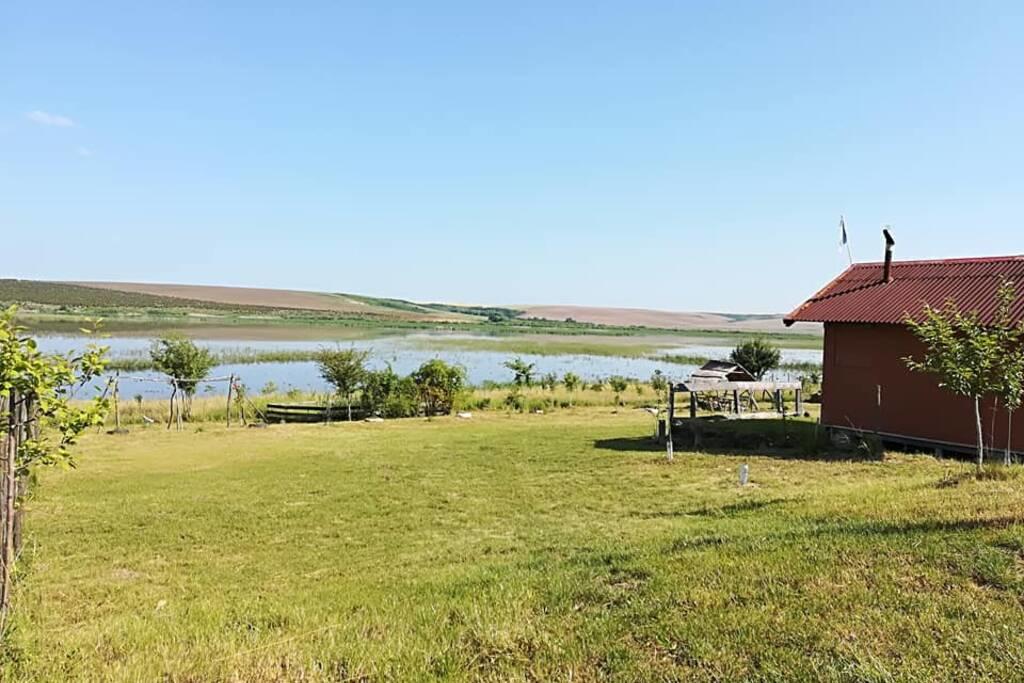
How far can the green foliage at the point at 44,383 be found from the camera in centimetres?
359

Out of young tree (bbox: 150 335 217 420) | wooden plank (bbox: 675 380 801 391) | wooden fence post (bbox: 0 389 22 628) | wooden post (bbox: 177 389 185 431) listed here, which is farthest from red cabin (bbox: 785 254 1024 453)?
young tree (bbox: 150 335 217 420)

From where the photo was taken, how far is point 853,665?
3676mm

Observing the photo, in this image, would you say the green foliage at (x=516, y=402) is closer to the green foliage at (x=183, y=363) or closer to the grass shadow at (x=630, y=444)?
the grass shadow at (x=630, y=444)

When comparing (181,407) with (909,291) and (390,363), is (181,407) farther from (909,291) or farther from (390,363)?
(909,291)

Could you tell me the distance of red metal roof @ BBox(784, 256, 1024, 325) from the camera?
1543cm

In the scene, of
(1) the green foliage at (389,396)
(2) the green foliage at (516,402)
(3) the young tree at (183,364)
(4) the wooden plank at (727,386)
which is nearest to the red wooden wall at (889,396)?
(4) the wooden plank at (727,386)

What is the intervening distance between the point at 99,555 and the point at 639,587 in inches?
264

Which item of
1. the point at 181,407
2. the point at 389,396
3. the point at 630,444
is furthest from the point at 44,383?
the point at 181,407

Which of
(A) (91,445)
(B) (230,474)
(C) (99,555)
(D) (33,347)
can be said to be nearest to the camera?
(D) (33,347)

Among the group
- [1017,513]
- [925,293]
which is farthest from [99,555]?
[925,293]

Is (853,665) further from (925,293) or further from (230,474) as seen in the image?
(925,293)

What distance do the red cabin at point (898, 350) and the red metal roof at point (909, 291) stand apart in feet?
0.07

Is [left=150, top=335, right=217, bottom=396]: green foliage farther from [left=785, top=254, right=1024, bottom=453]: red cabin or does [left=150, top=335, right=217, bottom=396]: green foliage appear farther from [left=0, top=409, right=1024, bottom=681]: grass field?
[left=785, top=254, right=1024, bottom=453]: red cabin

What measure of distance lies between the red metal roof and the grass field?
460cm
